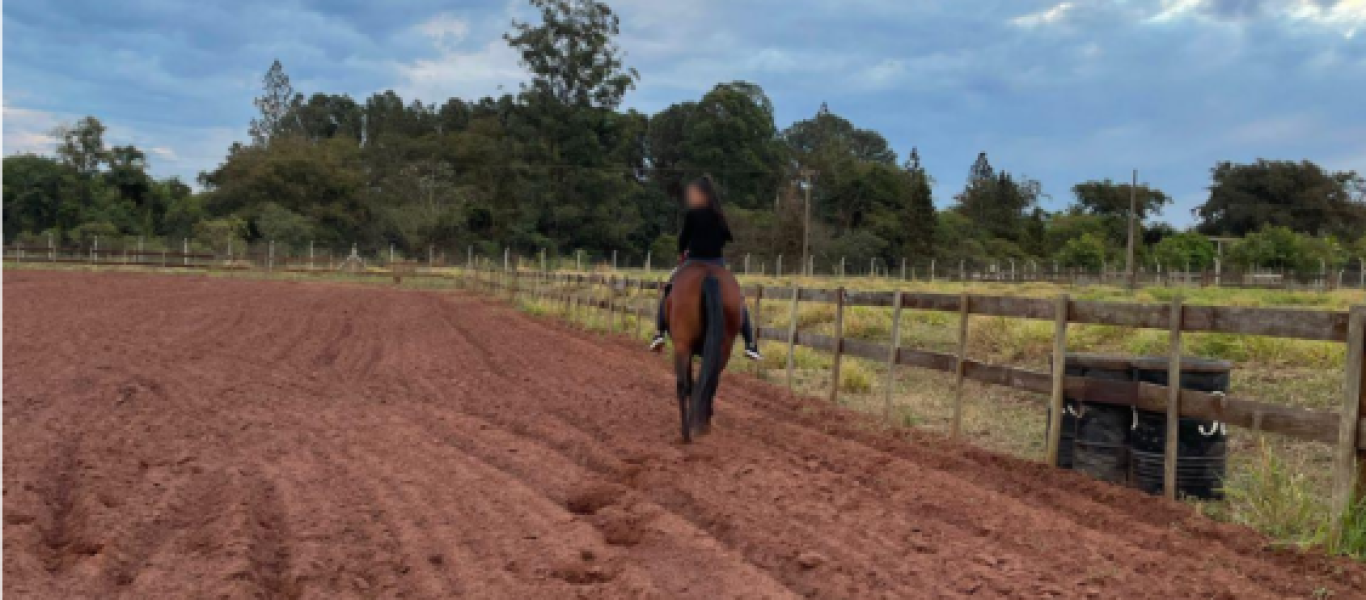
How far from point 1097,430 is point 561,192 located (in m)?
57.1

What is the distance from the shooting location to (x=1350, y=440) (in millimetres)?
4438

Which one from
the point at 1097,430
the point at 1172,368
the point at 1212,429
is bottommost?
the point at 1097,430

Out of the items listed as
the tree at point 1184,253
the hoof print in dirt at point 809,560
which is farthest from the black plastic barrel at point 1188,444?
the tree at point 1184,253

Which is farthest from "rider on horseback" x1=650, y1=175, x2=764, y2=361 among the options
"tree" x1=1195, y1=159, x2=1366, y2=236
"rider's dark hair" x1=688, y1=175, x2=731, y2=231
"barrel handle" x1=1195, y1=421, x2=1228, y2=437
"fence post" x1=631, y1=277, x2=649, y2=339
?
"tree" x1=1195, y1=159, x2=1366, y2=236

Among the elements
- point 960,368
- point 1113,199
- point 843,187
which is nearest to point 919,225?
point 843,187

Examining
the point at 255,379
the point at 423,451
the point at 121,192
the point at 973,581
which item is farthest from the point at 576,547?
the point at 121,192

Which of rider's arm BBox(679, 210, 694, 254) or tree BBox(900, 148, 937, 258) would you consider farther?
tree BBox(900, 148, 937, 258)

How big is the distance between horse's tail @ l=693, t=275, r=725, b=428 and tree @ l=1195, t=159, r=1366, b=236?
99.0 m

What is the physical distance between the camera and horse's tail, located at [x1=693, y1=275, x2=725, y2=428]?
6.81 meters

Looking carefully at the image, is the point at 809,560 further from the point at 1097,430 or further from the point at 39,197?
the point at 39,197

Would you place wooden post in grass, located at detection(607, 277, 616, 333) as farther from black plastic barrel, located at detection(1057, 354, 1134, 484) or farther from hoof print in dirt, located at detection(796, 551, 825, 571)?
hoof print in dirt, located at detection(796, 551, 825, 571)

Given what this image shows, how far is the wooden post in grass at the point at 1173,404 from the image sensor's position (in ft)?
17.7

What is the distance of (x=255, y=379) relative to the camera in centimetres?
938

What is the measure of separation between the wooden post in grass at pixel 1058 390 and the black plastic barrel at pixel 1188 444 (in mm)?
551
